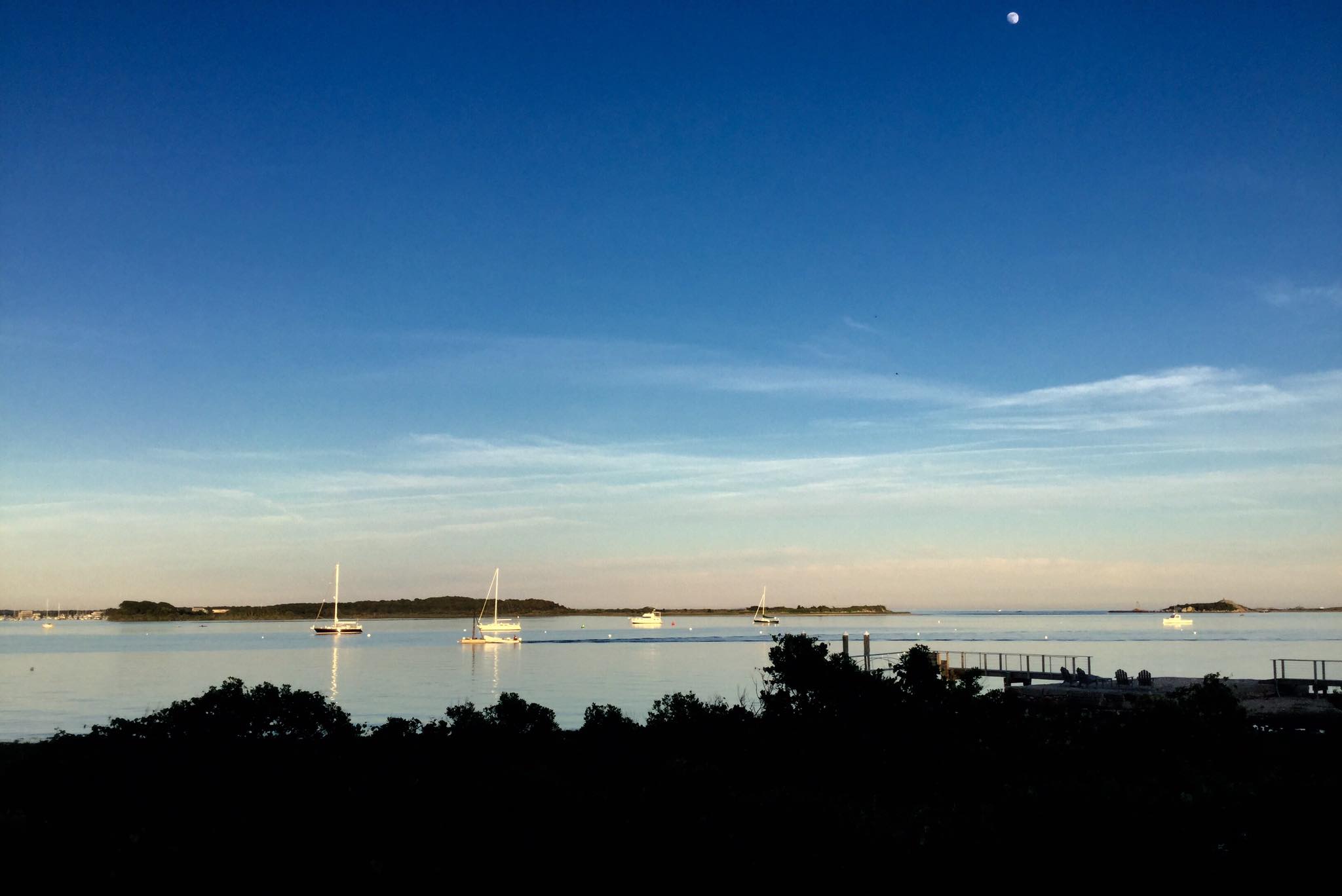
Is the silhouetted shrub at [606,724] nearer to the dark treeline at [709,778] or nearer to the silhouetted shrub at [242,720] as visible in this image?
the dark treeline at [709,778]

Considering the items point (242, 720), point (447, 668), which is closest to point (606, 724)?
point (242, 720)

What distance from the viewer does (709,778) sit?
12.7m

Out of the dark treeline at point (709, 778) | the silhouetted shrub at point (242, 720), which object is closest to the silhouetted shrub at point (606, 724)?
the dark treeline at point (709, 778)

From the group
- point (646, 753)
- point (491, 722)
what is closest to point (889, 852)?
point (646, 753)

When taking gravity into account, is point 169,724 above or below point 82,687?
above

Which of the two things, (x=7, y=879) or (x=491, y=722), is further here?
(x=491, y=722)

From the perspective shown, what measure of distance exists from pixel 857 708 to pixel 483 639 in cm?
15422

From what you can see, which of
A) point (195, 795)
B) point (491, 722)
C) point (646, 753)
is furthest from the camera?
point (491, 722)

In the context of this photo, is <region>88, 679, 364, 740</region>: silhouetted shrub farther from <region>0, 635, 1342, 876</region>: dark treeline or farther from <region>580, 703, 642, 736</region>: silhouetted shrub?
<region>580, 703, 642, 736</region>: silhouetted shrub

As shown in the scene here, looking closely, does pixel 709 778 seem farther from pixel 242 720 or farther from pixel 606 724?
pixel 242 720

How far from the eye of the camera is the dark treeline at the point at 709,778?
11188mm

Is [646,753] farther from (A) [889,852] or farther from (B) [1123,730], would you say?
(B) [1123,730]

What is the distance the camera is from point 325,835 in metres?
11.5

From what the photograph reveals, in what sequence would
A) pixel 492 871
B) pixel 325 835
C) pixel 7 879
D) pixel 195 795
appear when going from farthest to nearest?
1. pixel 195 795
2. pixel 325 835
3. pixel 492 871
4. pixel 7 879
